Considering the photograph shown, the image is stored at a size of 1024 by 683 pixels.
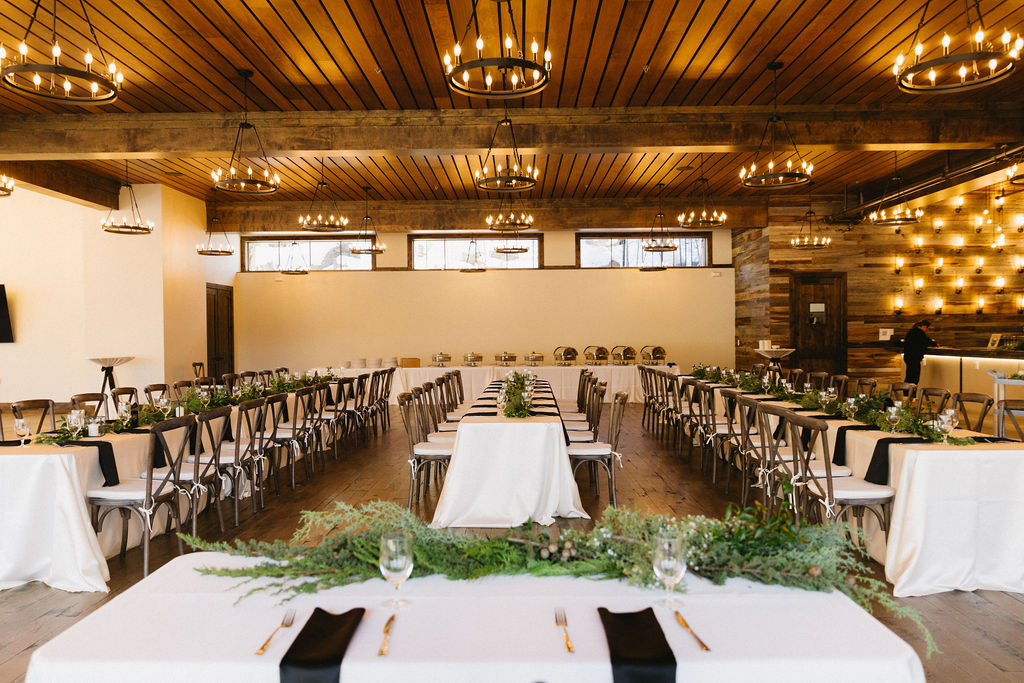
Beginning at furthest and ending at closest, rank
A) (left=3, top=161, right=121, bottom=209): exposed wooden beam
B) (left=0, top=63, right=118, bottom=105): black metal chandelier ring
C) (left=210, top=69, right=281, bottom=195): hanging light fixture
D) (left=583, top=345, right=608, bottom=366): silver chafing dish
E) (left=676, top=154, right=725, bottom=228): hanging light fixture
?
(left=583, top=345, right=608, bottom=366): silver chafing dish
(left=676, top=154, right=725, bottom=228): hanging light fixture
(left=3, top=161, right=121, bottom=209): exposed wooden beam
(left=210, top=69, right=281, bottom=195): hanging light fixture
(left=0, top=63, right=118, bottom=105): black metal chandelier ring

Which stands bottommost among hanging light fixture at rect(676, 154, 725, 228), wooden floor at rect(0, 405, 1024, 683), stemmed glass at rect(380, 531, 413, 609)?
wooden floor at rect(0, 405, 1024, 683)

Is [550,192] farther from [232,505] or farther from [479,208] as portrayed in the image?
[232,505]

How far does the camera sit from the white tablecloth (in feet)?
12.1

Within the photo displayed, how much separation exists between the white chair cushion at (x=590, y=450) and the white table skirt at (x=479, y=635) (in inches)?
140

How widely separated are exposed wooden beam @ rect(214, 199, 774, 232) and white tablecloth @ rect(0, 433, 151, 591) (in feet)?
32.8

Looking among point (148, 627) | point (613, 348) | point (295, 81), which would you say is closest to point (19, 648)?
point (148, 627)

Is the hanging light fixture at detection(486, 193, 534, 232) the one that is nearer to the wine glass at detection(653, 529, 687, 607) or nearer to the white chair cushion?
the white chair cushion

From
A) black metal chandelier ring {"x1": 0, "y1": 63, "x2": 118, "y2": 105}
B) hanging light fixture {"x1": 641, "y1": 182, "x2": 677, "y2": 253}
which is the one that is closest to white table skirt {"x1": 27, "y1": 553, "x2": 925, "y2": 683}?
black metal chandelier ring {"x1": 0, "y1": 63, "x2": 118, "y2": 105}

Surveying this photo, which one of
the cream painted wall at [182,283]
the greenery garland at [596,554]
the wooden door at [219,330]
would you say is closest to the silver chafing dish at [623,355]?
the cream painted wall at [182,283]

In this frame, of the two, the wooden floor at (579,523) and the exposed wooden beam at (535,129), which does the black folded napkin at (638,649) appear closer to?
the wooden floor at (579,523)

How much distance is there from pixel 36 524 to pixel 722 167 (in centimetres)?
1012

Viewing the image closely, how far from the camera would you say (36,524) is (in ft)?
12.3

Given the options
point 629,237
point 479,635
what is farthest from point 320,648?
point 629,237

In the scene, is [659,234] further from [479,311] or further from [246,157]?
[246,157]
